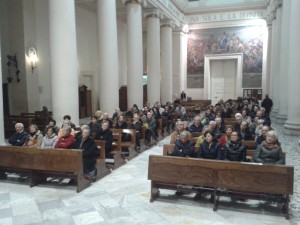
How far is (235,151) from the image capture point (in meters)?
5.94

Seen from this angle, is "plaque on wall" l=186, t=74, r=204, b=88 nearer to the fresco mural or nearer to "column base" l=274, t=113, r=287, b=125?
the fresco mural

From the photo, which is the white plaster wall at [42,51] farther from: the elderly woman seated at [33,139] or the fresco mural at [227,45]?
the fresco mural at [227,45]

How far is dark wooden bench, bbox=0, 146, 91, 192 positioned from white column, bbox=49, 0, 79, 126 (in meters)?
3.14

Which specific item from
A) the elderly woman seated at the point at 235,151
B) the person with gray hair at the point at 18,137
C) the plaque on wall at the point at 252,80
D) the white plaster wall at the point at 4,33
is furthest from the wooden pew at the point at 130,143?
the plaque on wall at the point at 252,80

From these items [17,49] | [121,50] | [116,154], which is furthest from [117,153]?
[121,50]

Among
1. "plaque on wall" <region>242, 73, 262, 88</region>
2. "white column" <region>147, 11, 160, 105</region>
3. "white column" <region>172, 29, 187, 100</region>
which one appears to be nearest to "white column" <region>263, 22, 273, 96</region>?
"plaque on wall" <region>242, 73, 262, 88</region>

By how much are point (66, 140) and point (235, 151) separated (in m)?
3.78

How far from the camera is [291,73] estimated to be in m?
12.3

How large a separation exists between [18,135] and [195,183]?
15.5ft

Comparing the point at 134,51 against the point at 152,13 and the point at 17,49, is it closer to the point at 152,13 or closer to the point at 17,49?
the point at 152,13

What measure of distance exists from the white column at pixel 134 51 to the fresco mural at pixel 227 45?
1252cm

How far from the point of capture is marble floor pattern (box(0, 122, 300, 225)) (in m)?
4.93

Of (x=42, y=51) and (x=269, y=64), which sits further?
(x=269, y=64)

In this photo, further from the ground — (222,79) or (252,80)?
(222,79)
